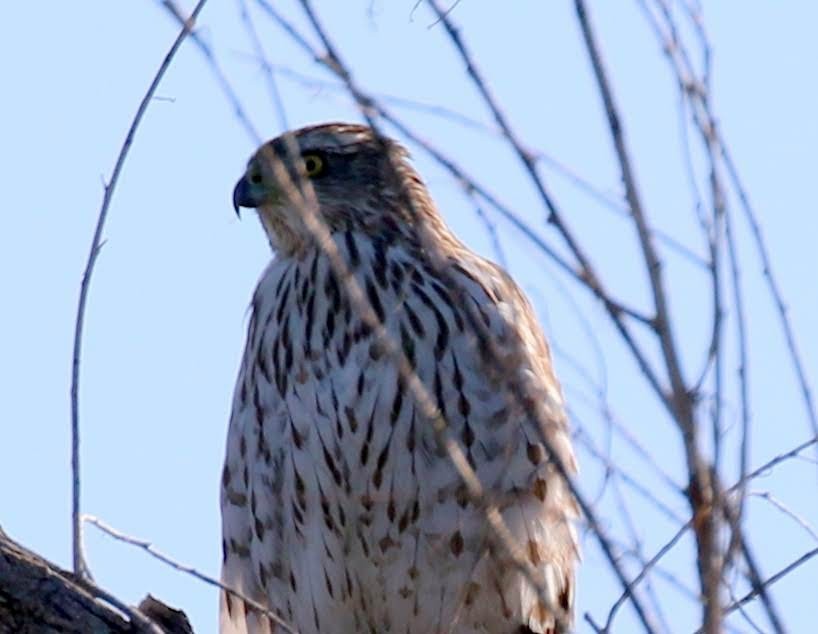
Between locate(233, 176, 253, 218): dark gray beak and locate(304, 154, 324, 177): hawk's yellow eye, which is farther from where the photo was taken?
locate(304, 154, 324, 177): hawk's yellow eye

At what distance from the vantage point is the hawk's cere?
205 inches

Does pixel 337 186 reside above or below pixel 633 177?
above

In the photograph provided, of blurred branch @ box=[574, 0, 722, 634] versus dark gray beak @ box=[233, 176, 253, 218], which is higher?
dark gray beak @ box=[233, 176, 253, 218]

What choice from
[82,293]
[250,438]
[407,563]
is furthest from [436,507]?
[82,293]

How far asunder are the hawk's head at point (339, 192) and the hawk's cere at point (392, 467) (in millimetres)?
118

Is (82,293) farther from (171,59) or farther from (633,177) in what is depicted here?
(633,177)

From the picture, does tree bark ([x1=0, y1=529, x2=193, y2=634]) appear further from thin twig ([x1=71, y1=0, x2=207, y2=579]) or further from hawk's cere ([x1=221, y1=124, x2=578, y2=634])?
hawk's cere ([x1=221, y1=124, x2=578, y2=634])

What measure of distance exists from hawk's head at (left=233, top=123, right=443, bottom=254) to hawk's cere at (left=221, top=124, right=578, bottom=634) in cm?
12

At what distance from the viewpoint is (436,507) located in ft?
17.1

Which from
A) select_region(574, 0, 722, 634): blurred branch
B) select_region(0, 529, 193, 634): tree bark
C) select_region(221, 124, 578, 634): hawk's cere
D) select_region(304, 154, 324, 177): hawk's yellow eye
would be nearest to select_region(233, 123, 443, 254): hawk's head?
select_region(304, 154, 324, 177): hawk's yellow eye

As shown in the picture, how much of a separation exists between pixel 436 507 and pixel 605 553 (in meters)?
2.67

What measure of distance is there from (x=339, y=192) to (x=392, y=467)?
3.58 feet

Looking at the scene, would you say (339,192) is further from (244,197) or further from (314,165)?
(244,197)

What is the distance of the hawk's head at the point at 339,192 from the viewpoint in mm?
5715
